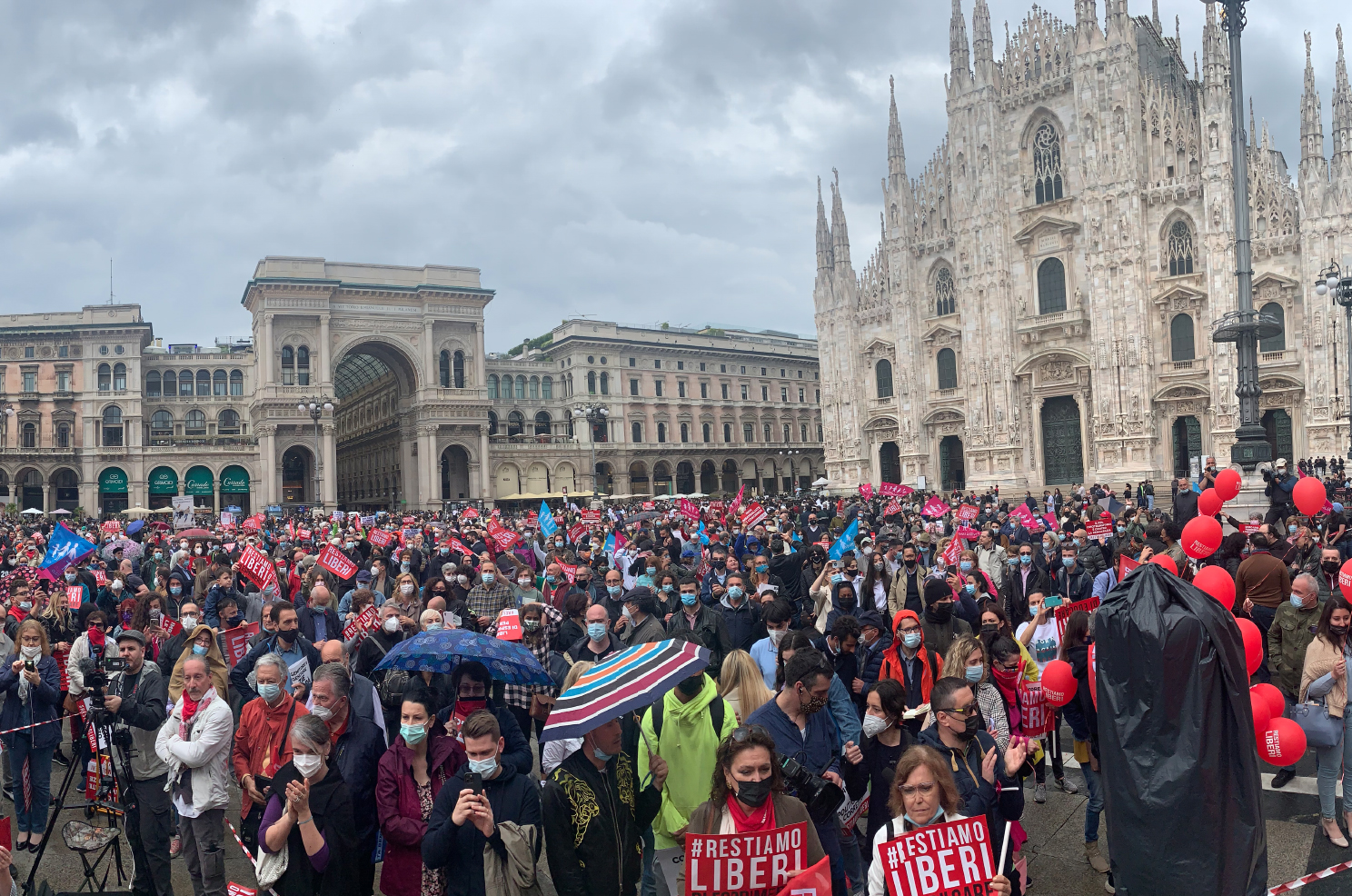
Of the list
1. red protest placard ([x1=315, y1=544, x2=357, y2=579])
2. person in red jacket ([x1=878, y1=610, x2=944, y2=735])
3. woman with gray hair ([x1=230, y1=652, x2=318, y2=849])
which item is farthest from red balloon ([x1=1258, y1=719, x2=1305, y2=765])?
red protest placard ([x1=315, y1=544, x2=357, y2=579])

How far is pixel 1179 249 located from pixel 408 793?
40.1 metres

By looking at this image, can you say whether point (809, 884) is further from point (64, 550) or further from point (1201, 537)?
point (64, 550)

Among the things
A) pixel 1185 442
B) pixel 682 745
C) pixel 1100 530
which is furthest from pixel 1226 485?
pixel 1185 442

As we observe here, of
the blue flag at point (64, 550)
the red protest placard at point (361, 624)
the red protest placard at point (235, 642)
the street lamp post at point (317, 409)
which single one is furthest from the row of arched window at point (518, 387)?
the red protest placard at point (361, 624)

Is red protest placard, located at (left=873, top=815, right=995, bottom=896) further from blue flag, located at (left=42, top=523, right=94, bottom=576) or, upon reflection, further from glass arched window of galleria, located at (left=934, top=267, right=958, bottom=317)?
glass arched window of galleria, located at (left=934, top=267, right=958, bottom=317)

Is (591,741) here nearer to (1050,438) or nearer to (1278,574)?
(1278,574)

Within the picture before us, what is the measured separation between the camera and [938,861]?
3.55 meters

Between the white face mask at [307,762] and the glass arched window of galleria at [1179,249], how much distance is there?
39975 millimetres

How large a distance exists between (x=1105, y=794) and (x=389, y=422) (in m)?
65.5

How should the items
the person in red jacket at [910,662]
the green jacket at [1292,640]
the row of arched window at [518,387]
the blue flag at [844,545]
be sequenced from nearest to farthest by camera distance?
the person in red jacket at [910,662], the green jacket at [1292,640], the blue flag at [844,545], the row of arched window at [518,387]

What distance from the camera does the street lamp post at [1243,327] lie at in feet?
59.0

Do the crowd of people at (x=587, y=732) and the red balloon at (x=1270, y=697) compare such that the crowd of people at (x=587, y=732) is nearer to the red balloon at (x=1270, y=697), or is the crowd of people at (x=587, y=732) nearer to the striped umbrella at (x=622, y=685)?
the striped umbrella at (x=622, y=685)

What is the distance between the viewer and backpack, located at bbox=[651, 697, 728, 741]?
4.98 meters

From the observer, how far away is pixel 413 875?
182 inches
